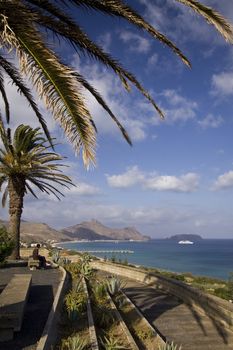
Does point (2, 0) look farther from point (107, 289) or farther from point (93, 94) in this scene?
point (107, 289)

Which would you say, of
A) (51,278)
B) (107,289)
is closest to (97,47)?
(107,289)

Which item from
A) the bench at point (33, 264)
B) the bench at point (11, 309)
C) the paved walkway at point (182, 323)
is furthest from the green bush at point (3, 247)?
the paved walkway at point (182, 323)

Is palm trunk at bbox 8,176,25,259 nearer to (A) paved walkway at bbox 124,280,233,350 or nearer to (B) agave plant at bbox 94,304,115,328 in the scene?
(A) paved walkway at bbox 124,280,233,350

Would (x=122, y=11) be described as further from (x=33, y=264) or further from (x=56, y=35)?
(x=33, y=264)

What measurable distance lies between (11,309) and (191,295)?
24.5 feet

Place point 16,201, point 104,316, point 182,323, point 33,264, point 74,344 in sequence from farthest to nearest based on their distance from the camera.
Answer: point 16,201
point 33,264
point 182,323
point 104,316
point 74,344

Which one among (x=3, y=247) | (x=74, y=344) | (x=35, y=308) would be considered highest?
(x=3, y=247)

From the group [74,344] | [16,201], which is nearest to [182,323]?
[74,344]

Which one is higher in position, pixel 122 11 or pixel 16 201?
pixel 122 11

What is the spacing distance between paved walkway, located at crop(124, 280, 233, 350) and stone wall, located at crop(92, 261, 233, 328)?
223 millimetres

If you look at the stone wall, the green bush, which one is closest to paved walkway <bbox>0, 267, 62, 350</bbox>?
the green bush

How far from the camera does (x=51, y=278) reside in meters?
18.7

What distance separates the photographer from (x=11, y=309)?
31.5 feet

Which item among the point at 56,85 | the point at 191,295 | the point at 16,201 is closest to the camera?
the point at 56,85
